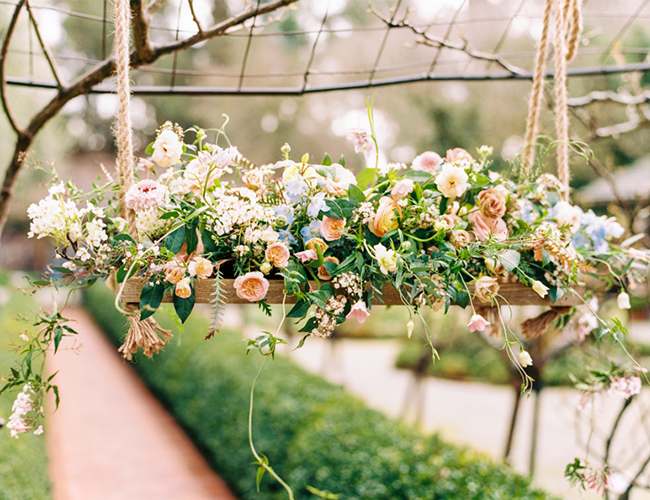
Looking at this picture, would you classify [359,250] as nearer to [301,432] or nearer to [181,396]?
[301,432]

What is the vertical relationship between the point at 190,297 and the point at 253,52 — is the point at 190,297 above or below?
below

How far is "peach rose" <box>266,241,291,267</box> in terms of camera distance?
2.80ft

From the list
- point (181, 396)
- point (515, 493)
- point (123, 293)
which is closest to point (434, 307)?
point (123, 293)

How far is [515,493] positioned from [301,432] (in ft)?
5.22

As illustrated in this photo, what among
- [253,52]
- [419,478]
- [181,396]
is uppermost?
[253,52]

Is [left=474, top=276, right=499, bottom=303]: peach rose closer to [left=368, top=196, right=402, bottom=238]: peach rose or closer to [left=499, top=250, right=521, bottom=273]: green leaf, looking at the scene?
[left=499, top=250, right=521, bottom=273]: green leaf

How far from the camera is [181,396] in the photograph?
5.23 metres

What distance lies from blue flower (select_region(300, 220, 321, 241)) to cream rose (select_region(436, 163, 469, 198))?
0.83ft

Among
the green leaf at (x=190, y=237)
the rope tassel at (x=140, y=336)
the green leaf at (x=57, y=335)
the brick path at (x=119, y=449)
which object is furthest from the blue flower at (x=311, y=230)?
the brick path at (x=119, y=449)

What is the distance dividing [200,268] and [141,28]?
2.31 feet

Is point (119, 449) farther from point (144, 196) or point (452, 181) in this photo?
point (452, 181)

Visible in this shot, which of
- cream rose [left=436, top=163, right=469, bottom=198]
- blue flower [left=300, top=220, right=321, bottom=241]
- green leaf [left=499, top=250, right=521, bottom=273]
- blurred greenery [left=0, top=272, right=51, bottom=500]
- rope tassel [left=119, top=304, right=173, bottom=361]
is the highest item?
cream rose [left=436, top=163, right=469, bottom=198]

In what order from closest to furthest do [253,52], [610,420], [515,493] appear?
1. [515,493]
2. [610,420]
3. [253,52]

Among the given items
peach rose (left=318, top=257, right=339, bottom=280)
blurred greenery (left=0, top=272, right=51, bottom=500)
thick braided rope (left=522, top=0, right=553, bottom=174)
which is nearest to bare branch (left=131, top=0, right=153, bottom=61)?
peach rose (left=318, top=257, right=339, bottom=280)
